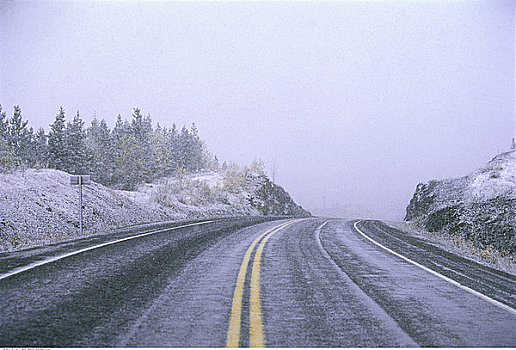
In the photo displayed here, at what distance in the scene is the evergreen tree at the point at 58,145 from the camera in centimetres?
4300

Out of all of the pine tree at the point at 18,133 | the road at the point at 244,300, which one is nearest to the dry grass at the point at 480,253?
the road at the point at 244,300

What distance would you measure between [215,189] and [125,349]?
28269mm

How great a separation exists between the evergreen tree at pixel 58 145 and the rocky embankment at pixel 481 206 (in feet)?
135

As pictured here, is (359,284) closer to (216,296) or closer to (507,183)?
(216,296)

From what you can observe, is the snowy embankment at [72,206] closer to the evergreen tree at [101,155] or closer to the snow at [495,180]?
the snow at [495,180]

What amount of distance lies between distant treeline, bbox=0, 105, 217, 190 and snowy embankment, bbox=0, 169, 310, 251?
1530 cm

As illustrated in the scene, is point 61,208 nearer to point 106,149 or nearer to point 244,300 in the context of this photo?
point 244,300

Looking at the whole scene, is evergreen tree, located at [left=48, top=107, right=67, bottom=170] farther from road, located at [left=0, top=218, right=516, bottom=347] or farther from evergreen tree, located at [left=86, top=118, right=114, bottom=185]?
road, located at [left=0, top=218, right=516, bottom=347]

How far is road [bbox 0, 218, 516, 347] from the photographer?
3.67 m

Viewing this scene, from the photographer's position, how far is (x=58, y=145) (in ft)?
142

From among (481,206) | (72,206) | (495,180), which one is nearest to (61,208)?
(72,206)

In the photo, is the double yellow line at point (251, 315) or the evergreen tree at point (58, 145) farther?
the evergreen tree at point (58, 145)

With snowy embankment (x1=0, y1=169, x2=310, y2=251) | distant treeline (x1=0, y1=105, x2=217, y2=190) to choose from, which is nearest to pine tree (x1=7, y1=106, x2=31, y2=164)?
distant treeline (x1=0, y1=105, x2=217, y2=190)

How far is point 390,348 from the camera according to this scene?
352 centimetres
